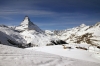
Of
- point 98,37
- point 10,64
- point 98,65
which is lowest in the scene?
point 98,65

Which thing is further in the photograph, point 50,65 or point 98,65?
point 98,65

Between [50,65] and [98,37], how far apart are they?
58.1m

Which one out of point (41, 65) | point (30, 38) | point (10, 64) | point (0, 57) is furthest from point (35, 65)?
point (30, 38)

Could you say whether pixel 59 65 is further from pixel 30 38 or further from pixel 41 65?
pixel 30 38

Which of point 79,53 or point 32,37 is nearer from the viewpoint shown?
point 79,53

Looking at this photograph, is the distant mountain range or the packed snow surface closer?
the packed snow surface

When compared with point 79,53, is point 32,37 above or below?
above

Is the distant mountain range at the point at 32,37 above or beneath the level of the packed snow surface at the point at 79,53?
Answer: above

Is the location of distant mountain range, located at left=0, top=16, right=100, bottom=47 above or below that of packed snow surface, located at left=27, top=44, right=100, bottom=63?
above

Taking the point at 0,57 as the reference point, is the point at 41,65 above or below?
below

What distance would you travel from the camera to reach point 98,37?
190 feet

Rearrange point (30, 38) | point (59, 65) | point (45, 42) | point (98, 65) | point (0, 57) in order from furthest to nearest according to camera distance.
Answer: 1. point (30, 38)
2. point (45, 42)
3. point (98, 65)
4. point (59, 65)
5. point (0, 57)

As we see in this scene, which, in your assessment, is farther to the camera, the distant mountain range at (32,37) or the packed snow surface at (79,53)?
the distant mountain range at (32,37)

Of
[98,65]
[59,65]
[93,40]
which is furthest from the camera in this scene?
[93,40]
